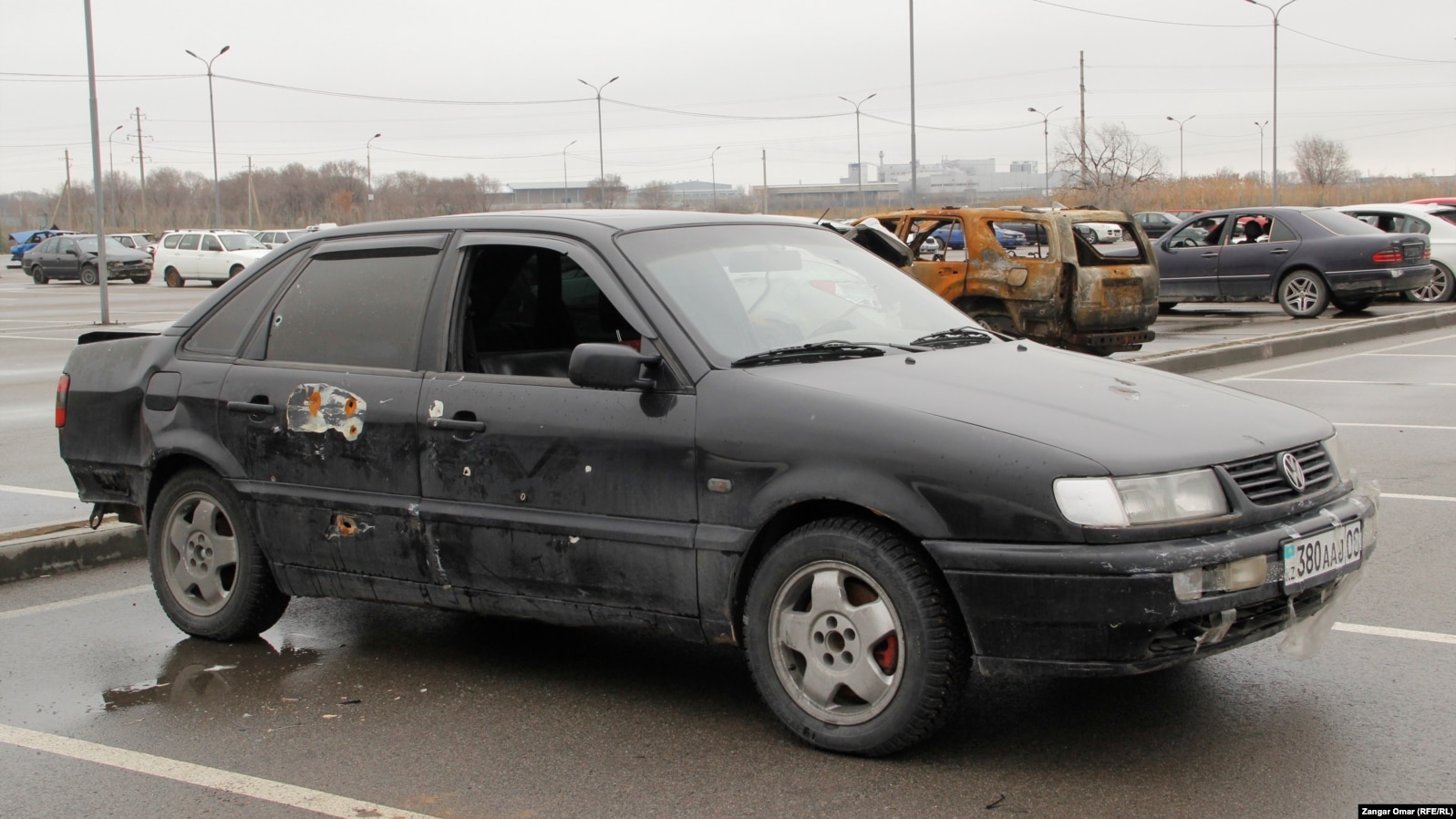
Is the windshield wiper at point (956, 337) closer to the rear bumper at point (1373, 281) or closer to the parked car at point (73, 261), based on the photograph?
the rear bumper at point (1373, 281)

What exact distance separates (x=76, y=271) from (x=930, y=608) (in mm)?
48103

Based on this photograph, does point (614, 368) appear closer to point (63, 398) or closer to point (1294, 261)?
point (63, 398)

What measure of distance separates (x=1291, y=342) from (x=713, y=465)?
46.1 feet

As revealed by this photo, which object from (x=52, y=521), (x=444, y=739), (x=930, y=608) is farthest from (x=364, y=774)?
(x=52, y=521)

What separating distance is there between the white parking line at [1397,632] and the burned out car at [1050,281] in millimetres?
8395

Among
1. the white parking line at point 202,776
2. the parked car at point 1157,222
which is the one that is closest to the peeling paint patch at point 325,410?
the white parking line at point 202,776

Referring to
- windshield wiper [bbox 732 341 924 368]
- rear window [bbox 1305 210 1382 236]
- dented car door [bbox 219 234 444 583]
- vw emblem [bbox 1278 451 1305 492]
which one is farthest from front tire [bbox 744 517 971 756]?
rear window [bbox 1305 210 1382 236]

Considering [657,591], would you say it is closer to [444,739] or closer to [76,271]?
[444,739]

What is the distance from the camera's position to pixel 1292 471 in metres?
3.93

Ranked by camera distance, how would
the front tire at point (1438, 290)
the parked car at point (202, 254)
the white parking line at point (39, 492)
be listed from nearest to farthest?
1. the white parking line at point (39, 492)
2. the front tire at point (1438, 290)
3. the parked car at point (202, 254)

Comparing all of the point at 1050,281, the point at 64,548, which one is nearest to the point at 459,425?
the point at 64,548

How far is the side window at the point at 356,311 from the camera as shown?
4953mm

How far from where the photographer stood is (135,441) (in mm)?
5523

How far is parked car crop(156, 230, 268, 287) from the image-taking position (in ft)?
131
